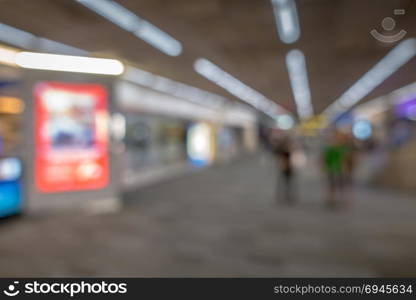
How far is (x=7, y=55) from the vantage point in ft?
17.6

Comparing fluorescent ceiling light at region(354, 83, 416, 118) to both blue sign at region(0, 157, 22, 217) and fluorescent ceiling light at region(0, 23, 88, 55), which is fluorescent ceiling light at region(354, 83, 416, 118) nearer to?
fluorescent ceiling light at region(0, 23, 88, 55)

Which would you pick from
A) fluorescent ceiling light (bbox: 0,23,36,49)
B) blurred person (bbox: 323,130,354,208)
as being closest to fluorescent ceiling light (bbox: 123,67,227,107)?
fluorescent ceiling light (bbox: 0,23,36,49)

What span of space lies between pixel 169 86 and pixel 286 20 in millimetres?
7229

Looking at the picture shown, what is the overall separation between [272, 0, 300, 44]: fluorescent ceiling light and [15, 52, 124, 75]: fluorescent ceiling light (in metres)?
3.46

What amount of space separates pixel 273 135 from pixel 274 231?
158 inches

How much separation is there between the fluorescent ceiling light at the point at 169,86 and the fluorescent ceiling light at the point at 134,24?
2.36m

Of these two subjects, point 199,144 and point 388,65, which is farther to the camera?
point 199,144

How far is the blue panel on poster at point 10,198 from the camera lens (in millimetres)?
5129

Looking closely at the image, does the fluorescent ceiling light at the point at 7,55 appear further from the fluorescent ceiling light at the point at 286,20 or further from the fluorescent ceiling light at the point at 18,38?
the fluorescent ceiling light at the point at 286,20

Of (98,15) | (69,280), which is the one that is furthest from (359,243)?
(98,15)

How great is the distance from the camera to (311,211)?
5.97m

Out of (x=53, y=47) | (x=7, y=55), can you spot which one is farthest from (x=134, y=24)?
(x=7, y=55)

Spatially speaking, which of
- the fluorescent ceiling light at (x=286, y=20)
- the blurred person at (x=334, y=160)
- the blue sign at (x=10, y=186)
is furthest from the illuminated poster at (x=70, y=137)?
the blurred person at (x=334, y=160)

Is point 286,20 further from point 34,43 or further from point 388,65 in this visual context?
point 388,65
